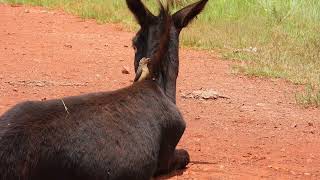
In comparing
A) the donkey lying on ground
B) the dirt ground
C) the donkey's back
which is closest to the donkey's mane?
the donkey lying on ground

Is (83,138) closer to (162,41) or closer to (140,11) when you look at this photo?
(162,41)

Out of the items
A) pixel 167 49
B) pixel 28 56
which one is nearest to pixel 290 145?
pixel 167 49

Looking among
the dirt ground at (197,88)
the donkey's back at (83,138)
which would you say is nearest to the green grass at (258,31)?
the dirt ground at (197,88)

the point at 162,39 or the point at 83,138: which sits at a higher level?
the point at 162,39

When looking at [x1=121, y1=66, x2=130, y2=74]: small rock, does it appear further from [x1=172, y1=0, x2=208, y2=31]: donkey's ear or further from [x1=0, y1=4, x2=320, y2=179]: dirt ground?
[x1=172, y1=0, x2=208, y2=31]: donkey's ear

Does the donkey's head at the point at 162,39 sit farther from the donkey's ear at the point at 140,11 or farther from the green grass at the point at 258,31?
the green grass at the point at 258,31

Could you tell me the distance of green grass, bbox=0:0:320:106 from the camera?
11852 millimetres

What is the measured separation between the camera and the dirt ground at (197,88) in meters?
7.34

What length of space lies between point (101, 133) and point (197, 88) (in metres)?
5.34

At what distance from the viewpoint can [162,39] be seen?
262 inches

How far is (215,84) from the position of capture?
35.3 feet

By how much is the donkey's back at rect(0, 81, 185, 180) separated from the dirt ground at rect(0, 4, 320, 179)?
3.93 ft

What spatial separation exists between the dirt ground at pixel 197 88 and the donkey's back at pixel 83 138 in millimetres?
1198

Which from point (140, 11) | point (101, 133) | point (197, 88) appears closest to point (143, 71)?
point (140, 11)
